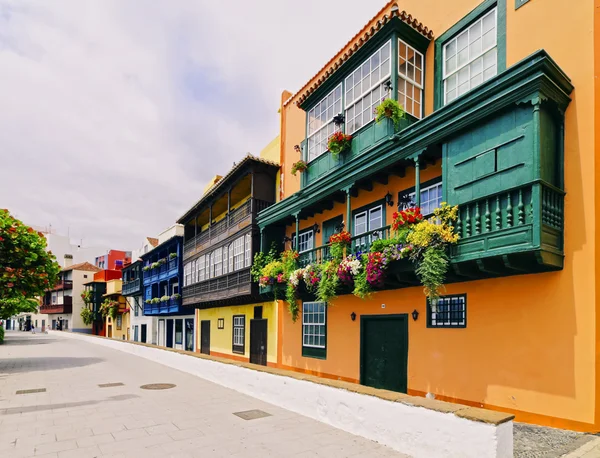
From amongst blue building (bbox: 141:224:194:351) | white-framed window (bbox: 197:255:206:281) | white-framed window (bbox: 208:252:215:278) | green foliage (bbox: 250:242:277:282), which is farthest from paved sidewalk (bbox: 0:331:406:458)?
blue building (bbox: 141:224:194:351)

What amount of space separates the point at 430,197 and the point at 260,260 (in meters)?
7.66

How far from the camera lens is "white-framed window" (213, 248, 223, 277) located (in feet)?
66.0

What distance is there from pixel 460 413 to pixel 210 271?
701 inches

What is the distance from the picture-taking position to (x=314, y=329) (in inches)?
561

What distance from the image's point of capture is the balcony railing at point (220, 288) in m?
17.2

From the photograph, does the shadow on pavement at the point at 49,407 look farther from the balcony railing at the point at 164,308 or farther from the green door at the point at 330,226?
the balcony railing at the point at 164,308

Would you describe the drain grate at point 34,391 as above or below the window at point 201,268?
below

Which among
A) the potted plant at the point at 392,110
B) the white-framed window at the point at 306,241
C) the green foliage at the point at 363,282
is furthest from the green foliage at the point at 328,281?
the potted plant at the point at 392,110

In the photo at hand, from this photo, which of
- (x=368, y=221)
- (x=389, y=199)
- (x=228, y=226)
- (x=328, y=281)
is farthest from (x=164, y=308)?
(x=389, y=199)

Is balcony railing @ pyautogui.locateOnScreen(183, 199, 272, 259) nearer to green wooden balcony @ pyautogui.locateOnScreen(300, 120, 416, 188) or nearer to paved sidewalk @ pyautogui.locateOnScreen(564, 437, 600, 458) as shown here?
green wooden balcony @ pyautogui.locateOnScreen(300, 120, 416, 188)

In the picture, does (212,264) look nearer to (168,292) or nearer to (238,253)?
(238,253)

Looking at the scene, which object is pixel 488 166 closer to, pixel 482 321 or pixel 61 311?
pixel 482 321

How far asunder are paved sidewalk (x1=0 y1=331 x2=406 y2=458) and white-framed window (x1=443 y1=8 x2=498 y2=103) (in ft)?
25.8

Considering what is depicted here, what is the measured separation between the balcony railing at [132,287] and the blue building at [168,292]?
151 cm
